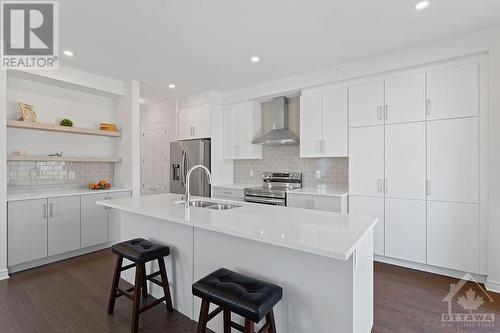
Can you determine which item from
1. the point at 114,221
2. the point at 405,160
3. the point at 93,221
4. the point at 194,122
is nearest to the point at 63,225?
the point at 93,221

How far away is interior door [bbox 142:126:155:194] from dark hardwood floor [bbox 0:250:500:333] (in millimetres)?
2846

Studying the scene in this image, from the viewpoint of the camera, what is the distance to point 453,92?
107 inches

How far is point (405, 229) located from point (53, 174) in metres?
4.97

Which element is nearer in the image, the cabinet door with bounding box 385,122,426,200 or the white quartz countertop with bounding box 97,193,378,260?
the white quartz countertop with bounding box 97,193,378,260

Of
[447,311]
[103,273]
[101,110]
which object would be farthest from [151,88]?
[447,311]

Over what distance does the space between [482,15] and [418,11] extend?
650 millimetres

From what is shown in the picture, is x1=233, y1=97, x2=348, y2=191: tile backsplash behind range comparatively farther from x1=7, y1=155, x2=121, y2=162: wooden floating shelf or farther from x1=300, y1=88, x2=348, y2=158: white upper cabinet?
x1=7, y1=155, x2=121, y2=162: wooden floating shelf

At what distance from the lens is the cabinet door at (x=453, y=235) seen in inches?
104

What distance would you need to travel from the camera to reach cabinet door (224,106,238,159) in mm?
4770

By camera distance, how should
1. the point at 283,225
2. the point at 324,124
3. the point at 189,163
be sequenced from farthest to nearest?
the point at 189,163, the point at 324,124, the point at 283,225

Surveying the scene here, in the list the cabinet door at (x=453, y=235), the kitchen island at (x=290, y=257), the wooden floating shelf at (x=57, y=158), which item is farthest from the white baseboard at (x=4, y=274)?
the cabinet door at (x=453, y=235)

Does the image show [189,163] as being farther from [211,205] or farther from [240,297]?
[240,297]

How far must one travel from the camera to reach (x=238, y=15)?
7.50 ft

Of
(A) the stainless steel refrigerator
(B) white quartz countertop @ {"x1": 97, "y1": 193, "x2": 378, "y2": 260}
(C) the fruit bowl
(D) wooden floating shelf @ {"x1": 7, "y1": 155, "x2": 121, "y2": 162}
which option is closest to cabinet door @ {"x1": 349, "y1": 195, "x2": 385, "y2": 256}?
(B) white quartz countertop @ {"x1": 97, "y1": 193, "x2": 378, "y2": 260}
